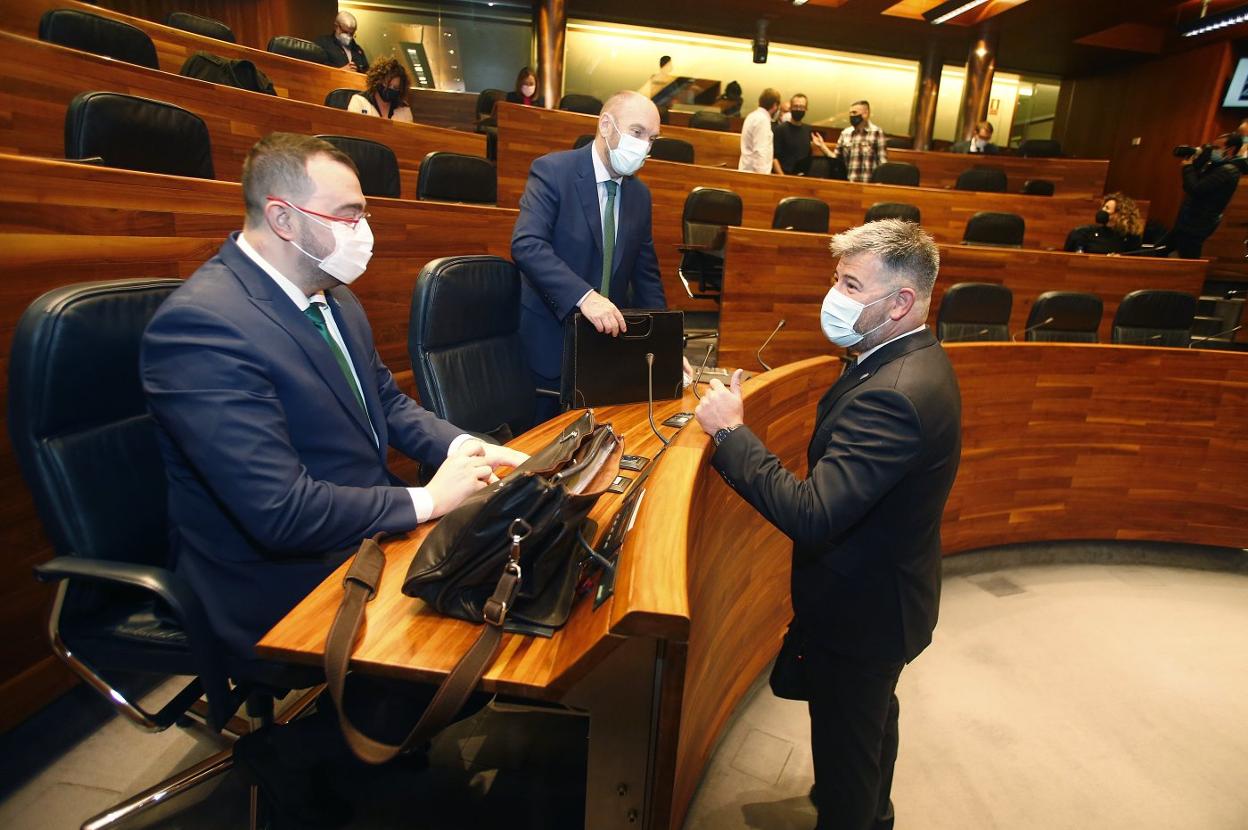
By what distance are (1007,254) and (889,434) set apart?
140 inches

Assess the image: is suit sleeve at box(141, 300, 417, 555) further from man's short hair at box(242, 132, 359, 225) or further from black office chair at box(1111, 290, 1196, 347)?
black office chair at box(1111, 290, 1196, 347)

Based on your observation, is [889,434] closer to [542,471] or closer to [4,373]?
[542,471]

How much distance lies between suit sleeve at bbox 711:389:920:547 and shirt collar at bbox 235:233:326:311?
94 centimetres

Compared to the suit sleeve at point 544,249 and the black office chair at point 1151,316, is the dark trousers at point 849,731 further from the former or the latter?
the black office chair at point 1151,316

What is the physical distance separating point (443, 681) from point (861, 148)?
636 centimetres

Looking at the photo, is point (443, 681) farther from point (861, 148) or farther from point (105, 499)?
point (861, 148)

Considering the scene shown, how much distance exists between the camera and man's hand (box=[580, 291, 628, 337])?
1706mm

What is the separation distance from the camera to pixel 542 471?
906 mm

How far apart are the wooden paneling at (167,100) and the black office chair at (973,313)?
3237 mm

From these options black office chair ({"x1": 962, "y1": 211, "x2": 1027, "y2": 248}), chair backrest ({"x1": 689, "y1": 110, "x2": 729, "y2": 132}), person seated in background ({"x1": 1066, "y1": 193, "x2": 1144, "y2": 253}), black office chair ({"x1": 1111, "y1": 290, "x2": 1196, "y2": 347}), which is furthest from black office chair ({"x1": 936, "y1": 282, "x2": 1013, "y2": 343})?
chair backrest ({"x1": 689, "y1": 110, "x2": 729, "y2": 132})

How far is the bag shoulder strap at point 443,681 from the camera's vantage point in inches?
31.4

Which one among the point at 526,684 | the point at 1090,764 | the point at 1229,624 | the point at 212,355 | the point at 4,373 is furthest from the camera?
the point at 1229,624

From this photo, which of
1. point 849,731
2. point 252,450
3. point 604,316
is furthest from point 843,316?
point 252,450

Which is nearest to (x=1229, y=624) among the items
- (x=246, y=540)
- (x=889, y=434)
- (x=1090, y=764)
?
(x=1090, y=764)
